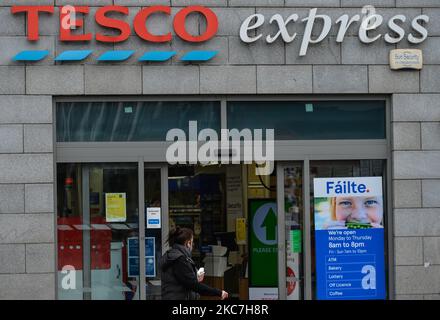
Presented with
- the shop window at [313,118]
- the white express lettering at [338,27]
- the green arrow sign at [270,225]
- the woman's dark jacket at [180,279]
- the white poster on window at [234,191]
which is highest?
the white express lettering at [338,27]

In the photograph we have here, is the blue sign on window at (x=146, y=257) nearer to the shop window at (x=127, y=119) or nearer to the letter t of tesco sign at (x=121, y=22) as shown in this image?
the shop window at (x=127, y=119)

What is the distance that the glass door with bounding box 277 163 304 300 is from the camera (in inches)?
498

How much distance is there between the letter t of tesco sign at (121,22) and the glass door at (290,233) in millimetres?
2202

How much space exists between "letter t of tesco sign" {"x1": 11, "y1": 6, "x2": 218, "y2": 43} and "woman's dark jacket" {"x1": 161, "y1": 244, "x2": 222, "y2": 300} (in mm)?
3236

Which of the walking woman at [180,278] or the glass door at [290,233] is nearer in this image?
the walking woman at [180,278]

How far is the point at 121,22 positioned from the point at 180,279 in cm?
377

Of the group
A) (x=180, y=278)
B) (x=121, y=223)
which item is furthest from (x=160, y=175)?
(x=180, y=278)

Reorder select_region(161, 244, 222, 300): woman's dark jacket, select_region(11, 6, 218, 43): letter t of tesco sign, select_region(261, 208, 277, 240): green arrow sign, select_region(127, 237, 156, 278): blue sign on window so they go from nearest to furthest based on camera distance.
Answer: select_region(161, 244, 222, 300): woman's dark jacket → select_region(11, 6, 218, 43): letter t of tesco sign → select_region(127, 237, 156, 278): blue sign on window → select_region(261, 208, 277, 240): green arrow sign

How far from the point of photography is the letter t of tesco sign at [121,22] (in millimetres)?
12055

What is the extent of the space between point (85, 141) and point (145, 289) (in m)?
2.14

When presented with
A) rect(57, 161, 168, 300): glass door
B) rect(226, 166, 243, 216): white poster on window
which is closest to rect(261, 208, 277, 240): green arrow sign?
rect(226, 166, 243, 216): white poster on window

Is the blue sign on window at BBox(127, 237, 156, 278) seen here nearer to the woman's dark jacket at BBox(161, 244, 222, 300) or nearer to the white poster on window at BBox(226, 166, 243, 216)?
the white poster on window at BBox(226, 166, 243, 216)

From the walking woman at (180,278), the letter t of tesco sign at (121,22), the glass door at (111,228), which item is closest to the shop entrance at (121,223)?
the glass door at (111,228)

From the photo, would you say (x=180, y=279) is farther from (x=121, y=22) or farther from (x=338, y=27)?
(x=338, y=27)
